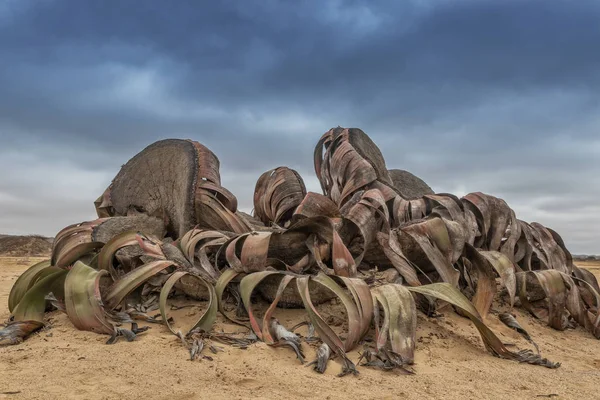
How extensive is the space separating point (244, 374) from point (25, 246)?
A: 14803 millimetres

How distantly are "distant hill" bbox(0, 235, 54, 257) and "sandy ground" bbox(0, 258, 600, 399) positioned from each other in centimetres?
1332

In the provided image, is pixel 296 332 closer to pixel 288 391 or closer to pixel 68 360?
pixel 288 391

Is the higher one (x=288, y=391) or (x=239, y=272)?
(x=239, y=272)

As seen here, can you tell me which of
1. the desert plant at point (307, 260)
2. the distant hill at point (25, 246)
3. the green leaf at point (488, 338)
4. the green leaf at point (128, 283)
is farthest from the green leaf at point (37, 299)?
the distant hill at point (25, 246)

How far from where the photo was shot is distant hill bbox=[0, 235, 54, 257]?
14.3 metres

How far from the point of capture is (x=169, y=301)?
111 inches

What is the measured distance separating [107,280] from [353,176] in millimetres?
1864

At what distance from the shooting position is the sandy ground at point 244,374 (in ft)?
5.86

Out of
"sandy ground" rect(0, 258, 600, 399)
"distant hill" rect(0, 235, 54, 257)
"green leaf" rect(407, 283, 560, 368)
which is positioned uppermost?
"distant hill" rect(0, 235, 54, 257)

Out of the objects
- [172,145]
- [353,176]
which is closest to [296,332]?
[353,176]

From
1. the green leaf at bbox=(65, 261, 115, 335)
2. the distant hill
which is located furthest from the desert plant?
the distant hill

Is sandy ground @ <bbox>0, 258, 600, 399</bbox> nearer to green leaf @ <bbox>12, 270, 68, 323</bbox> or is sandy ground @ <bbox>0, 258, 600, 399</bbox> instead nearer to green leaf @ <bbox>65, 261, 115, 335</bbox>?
green leaf @ <bbox>65, 261, 115, 335</bbox>

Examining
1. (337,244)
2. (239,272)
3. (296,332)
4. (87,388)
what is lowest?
(87,388)

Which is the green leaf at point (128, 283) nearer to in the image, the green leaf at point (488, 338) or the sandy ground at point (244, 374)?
the sandy ground at point (244, 374)
